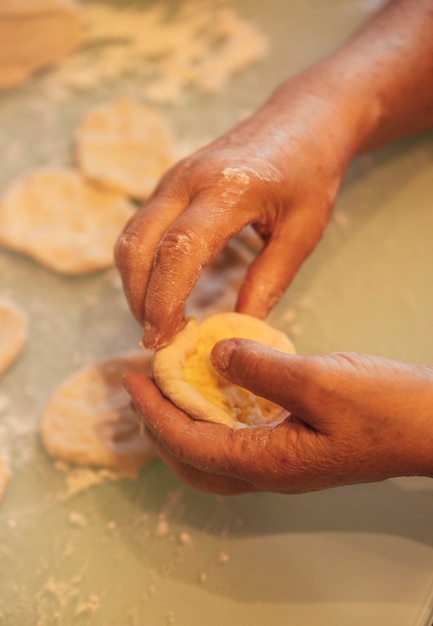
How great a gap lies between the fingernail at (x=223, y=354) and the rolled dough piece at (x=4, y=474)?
69 centimetres

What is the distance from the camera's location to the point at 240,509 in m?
1.36

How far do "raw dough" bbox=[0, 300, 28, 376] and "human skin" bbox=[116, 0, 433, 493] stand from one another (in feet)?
1.79

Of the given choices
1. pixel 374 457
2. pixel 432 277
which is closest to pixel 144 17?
pixel 432 277

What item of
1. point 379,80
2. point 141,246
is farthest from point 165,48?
point 141,246

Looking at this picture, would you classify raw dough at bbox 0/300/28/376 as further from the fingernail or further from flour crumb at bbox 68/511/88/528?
the fingernail

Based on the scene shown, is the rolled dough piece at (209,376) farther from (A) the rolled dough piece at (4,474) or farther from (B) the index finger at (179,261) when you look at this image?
(A) the rolled dough piece at (4,474)

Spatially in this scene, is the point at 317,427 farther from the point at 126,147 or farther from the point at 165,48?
the point at 165,48

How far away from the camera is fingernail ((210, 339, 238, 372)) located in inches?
41.6

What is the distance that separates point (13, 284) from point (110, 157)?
0.54 m

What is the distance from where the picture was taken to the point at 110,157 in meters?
1.96

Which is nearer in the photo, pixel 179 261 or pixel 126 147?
pixel 179 261

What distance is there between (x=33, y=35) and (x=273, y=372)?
1841mm

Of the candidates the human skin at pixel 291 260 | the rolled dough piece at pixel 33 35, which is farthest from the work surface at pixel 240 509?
the rolled dough piece at pixel 33 35

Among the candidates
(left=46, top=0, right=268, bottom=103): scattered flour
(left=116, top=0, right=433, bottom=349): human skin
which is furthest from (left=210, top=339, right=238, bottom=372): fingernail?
(left=46, top=0, right=268, bottom=103): scattered flour
